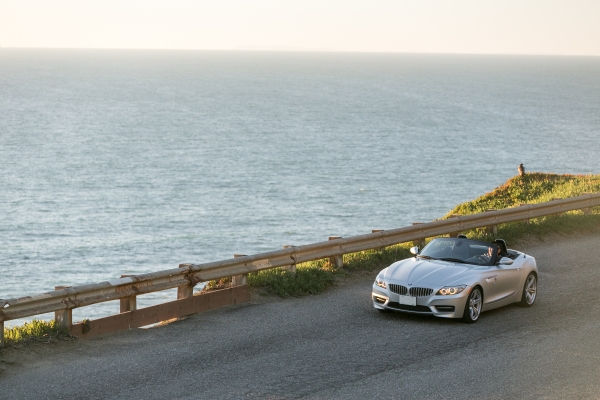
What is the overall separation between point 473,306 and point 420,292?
0.92 metres

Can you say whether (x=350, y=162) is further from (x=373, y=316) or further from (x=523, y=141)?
(x=373, y=316)

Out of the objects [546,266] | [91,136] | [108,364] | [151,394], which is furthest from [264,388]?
[91,136]

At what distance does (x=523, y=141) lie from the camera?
108 meters

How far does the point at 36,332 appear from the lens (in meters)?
11.1

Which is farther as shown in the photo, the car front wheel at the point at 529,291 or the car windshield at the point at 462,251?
the car front wheel at the point at 529,291

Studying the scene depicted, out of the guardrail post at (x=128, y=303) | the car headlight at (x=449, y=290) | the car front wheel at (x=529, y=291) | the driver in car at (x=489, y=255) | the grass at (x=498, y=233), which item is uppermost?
the driver in car at (x=489, y=255)

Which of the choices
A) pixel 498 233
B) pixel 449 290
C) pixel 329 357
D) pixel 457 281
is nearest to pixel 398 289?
pixel 449 290

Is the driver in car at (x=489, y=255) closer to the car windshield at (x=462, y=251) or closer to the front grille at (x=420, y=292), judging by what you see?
the car windshield at (x=462, y=251)

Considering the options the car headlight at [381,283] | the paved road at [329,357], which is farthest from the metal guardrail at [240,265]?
the car headlight at [381,283]

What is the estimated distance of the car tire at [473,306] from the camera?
13109 millimetres

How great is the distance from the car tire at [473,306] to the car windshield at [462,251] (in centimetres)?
71

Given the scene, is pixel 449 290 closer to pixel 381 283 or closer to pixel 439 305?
pixel 439 305

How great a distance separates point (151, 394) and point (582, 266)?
11531mm

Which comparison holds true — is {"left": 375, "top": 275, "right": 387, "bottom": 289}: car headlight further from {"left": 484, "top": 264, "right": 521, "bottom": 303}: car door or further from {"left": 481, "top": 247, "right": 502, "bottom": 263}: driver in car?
{"left": 481, "top": 247, "right": 502, "bottom": 263}: driver in car
